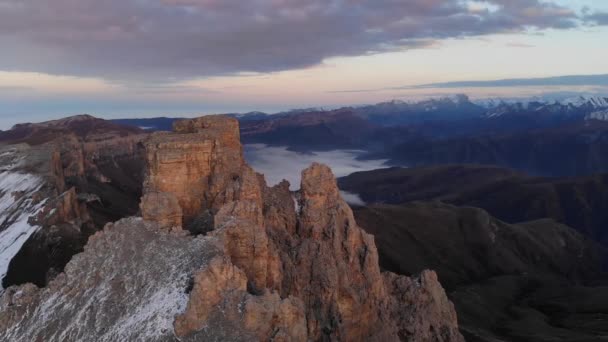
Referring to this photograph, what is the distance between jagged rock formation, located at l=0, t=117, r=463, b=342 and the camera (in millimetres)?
34875

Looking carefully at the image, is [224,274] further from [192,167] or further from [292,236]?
[292,236]

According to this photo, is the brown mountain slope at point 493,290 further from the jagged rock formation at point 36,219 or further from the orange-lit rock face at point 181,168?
the jagged rock formation at point 36,219

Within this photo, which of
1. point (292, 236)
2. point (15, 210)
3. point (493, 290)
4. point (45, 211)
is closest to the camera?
point (292, 236)

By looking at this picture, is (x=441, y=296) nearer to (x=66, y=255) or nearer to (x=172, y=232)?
(x=172, y=232)

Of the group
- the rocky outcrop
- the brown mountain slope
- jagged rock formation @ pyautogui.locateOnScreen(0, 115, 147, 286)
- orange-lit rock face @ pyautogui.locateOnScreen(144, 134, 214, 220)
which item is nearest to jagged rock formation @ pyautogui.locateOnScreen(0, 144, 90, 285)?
jagged rock formation @ pyautogui.locateOnScreen(0, 115, 147, 286)

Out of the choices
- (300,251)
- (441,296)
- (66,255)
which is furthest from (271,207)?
(66,255)

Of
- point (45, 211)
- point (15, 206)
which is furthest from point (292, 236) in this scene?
point (15, 206)

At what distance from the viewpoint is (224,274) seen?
35.4 meters

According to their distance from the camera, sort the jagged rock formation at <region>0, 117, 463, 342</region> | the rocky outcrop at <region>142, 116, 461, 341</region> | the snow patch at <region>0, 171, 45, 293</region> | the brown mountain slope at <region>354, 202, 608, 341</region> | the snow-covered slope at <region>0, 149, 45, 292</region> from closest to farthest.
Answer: the jagged rock formation at <region>0, 117, 463, 342</region> < the rocky outcrop at <region>142, 116, 461, 341</region> < the snow patch at <region>0, 171, 45, 293</region> < the snow-covered slope at <region>0, 149, 45, 292</region> < the brown mountain slope at <region>354, 202, 608, 341</region>

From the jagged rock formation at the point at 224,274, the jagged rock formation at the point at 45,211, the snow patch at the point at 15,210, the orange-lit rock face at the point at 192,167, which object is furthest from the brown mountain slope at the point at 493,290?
the snow patch at the point at 15,210

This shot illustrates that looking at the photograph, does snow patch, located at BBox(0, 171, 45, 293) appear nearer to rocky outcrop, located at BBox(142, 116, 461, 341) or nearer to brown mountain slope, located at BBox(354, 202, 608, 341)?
rocky outcrop, located at BBox(142, 116, 461, 341)

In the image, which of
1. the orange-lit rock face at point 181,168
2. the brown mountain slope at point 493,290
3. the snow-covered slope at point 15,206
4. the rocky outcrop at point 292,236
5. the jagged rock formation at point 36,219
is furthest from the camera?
the brown mountain slope at point 493,290

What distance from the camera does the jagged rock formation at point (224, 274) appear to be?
34.9m

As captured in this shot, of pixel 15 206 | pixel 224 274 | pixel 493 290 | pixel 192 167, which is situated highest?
pixel 192 167
